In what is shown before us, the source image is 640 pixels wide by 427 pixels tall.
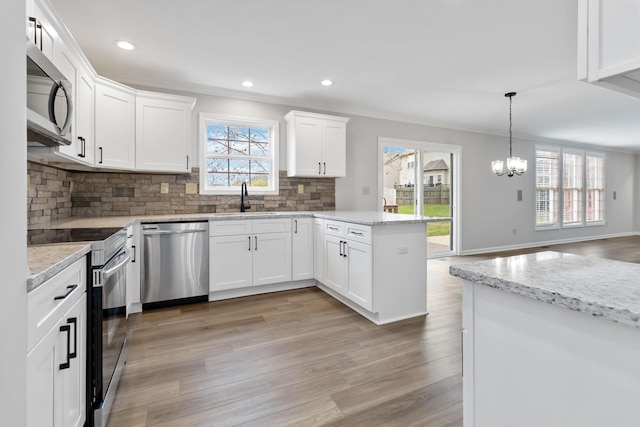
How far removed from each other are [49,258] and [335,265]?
2447 mm

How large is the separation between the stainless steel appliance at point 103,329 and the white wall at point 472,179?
2505 mm

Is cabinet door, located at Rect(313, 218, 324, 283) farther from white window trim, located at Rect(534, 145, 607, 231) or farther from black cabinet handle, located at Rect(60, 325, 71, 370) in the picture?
white window trim, located at Rect(534, 145, 607, 231)

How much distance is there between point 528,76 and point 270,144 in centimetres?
331

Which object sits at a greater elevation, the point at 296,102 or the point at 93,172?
the point at 296,102

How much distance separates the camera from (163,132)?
11.2 feet

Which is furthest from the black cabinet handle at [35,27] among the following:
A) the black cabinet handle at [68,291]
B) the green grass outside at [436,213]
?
the green grass outside at [436,213]

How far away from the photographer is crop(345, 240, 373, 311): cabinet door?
2.71 m

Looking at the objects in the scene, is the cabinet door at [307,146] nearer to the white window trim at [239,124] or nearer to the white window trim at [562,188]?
the white window trim at [239,124]

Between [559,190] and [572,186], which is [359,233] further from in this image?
[572,186]

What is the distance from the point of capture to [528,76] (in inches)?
142

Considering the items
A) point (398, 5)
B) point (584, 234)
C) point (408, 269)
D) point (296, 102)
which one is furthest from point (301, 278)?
point (584, 234)

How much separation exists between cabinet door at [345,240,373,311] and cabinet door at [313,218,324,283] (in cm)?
57

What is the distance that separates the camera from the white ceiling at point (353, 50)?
2.35m

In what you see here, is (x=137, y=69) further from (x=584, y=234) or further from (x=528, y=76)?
(x=584, y=234)
